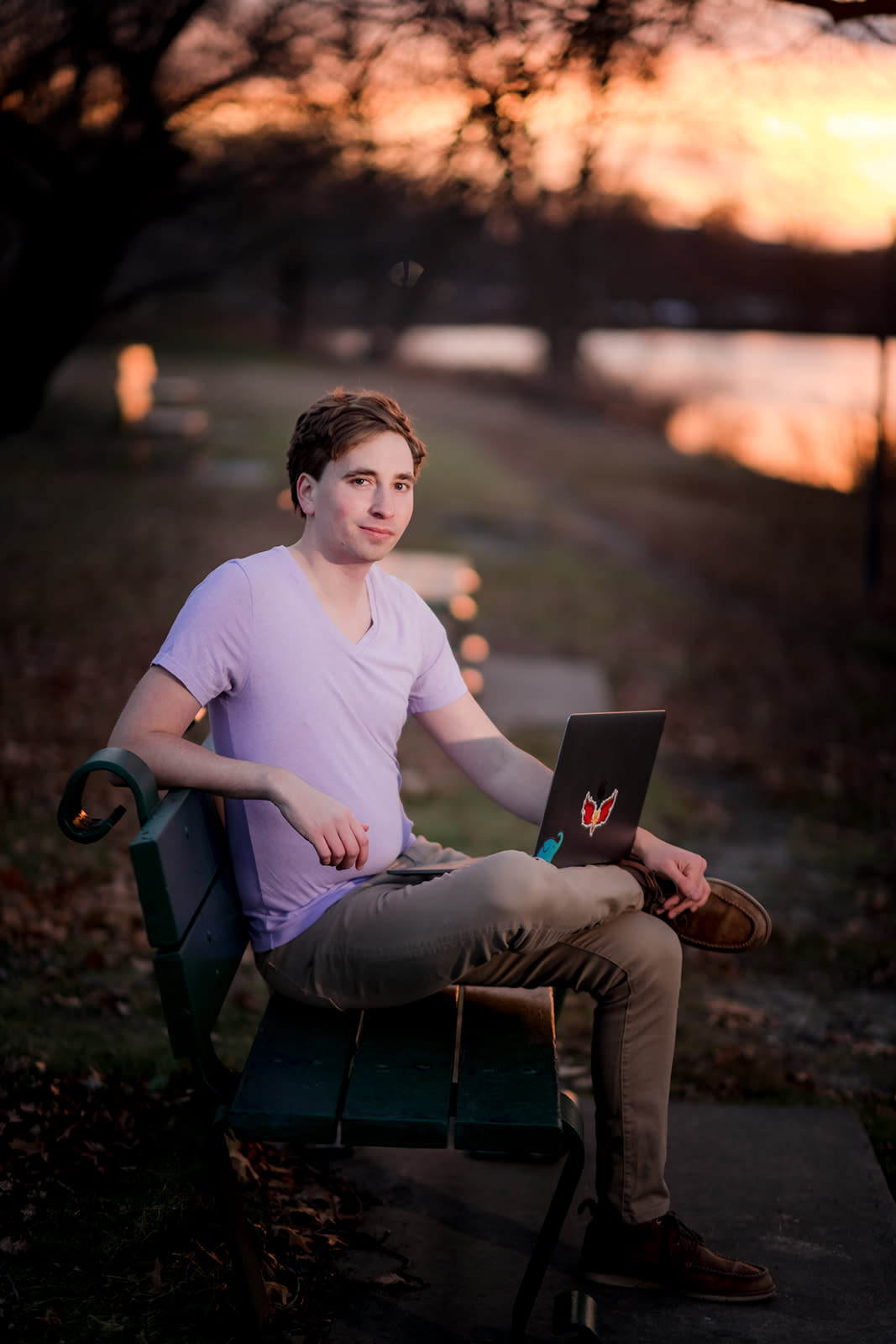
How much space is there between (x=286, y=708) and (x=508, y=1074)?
0.89m

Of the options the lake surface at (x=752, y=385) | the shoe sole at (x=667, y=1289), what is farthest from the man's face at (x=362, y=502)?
the lake surface at (x=752, y=385)

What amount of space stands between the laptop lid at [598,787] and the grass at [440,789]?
3.69ft

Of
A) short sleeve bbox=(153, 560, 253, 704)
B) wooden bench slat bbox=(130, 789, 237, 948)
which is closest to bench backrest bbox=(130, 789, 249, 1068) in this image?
wooden bench slat bbox=(130, 789, 237, 948)

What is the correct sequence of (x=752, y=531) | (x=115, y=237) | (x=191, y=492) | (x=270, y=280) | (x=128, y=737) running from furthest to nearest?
(x=270, y=280) → (x=752, y=531) → (x=191, y=492) → (x=115, y=237) → (x=128, y=737)

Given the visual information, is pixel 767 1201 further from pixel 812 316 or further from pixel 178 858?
pixel 812 316

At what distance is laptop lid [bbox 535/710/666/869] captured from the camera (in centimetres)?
267

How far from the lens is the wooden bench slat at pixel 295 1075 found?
247cm

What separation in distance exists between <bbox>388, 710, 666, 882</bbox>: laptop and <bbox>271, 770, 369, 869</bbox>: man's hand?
0.21 m

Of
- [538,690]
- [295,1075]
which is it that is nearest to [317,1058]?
[295,1075]

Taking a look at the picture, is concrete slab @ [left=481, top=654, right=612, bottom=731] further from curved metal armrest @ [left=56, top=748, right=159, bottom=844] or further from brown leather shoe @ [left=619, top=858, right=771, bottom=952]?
curved metal armrest @ [left=56, top=748, right=159, bottom=844]

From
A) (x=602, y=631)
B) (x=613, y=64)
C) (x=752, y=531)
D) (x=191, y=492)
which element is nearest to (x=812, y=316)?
(x=752, y=531)

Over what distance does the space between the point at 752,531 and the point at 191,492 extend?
7197 millimetres

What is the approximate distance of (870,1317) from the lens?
2803mm

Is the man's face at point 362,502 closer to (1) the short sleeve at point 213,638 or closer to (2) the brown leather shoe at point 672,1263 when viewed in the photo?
(1) the short sleeve at point 213,638
